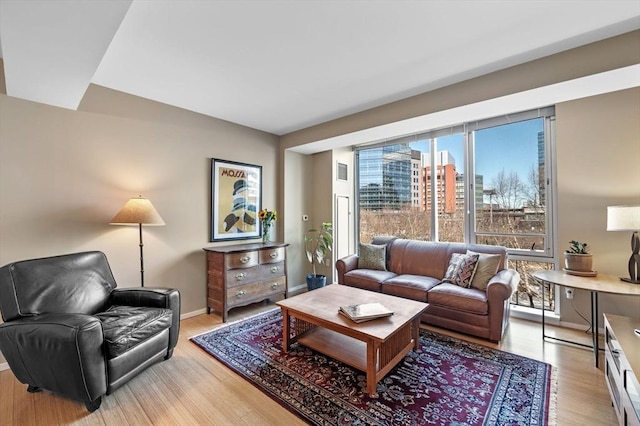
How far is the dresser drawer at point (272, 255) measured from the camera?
363 centimetres

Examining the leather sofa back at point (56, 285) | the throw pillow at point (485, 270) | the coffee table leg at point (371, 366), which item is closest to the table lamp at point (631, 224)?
the throw pillow at point (485, 270)

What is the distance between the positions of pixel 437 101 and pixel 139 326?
3.37 m

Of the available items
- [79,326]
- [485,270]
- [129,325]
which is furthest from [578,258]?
[79,326]

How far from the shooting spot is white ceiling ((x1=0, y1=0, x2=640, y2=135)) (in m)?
1.63

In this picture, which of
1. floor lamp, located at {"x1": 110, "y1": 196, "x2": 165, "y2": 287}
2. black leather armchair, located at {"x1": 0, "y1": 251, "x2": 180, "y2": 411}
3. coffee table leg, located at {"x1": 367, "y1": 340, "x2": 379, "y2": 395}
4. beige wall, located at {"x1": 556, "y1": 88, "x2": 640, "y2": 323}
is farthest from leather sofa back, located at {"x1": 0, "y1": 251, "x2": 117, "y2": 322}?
beige wall, located at {"x1": 556, "y1": 88, "x2": 640, "y2": 323}

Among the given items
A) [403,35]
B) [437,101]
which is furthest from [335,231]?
[403,35]

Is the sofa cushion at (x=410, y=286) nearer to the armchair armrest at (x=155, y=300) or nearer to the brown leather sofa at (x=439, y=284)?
the brown leather sofa at (x=439, y=284)

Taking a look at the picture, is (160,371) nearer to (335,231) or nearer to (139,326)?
(139,326)

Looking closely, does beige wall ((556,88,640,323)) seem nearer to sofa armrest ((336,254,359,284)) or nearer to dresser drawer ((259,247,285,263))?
sofa armrest ((336,254,359,284))

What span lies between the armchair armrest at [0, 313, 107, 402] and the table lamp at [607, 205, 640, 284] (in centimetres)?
405

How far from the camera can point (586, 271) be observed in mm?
2551

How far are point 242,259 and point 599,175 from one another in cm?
397

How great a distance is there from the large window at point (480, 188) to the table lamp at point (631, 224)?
74 centimetres

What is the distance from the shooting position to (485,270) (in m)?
2.95
